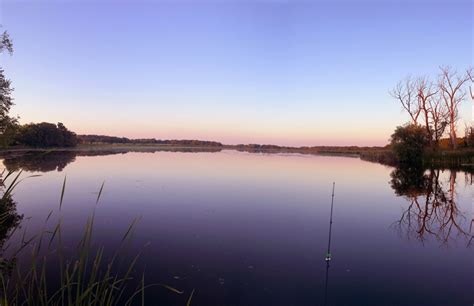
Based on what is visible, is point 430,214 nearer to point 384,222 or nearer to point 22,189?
point 384,222

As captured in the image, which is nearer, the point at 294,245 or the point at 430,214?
the point at 294,245

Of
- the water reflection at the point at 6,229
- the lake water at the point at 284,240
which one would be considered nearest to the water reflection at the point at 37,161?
the lake water at the point at 284,240

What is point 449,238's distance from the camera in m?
8.07

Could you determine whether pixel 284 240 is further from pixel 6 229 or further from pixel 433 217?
pixel 6 229

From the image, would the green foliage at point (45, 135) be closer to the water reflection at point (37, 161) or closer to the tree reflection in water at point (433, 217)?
the water reflection at point (37, 161)

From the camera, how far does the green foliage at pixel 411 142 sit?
1386 inches

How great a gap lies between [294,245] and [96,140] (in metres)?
136

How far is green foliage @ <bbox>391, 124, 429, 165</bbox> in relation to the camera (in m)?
35.2

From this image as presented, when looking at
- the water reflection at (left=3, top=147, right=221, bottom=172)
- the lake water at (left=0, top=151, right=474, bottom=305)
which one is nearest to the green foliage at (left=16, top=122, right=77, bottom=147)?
the water reflection at (left=3, top=147, right=221, bottom=172)

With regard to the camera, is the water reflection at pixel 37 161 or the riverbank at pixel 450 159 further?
the riverbank at pixel 450 159

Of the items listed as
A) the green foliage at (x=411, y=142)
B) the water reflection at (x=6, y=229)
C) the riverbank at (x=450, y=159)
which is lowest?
the water reflection at (x=6, y=229)

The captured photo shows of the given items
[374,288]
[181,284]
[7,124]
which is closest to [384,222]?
[374,288]

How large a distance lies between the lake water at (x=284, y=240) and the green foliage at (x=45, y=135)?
58484mm

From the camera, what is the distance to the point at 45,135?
6712cm
